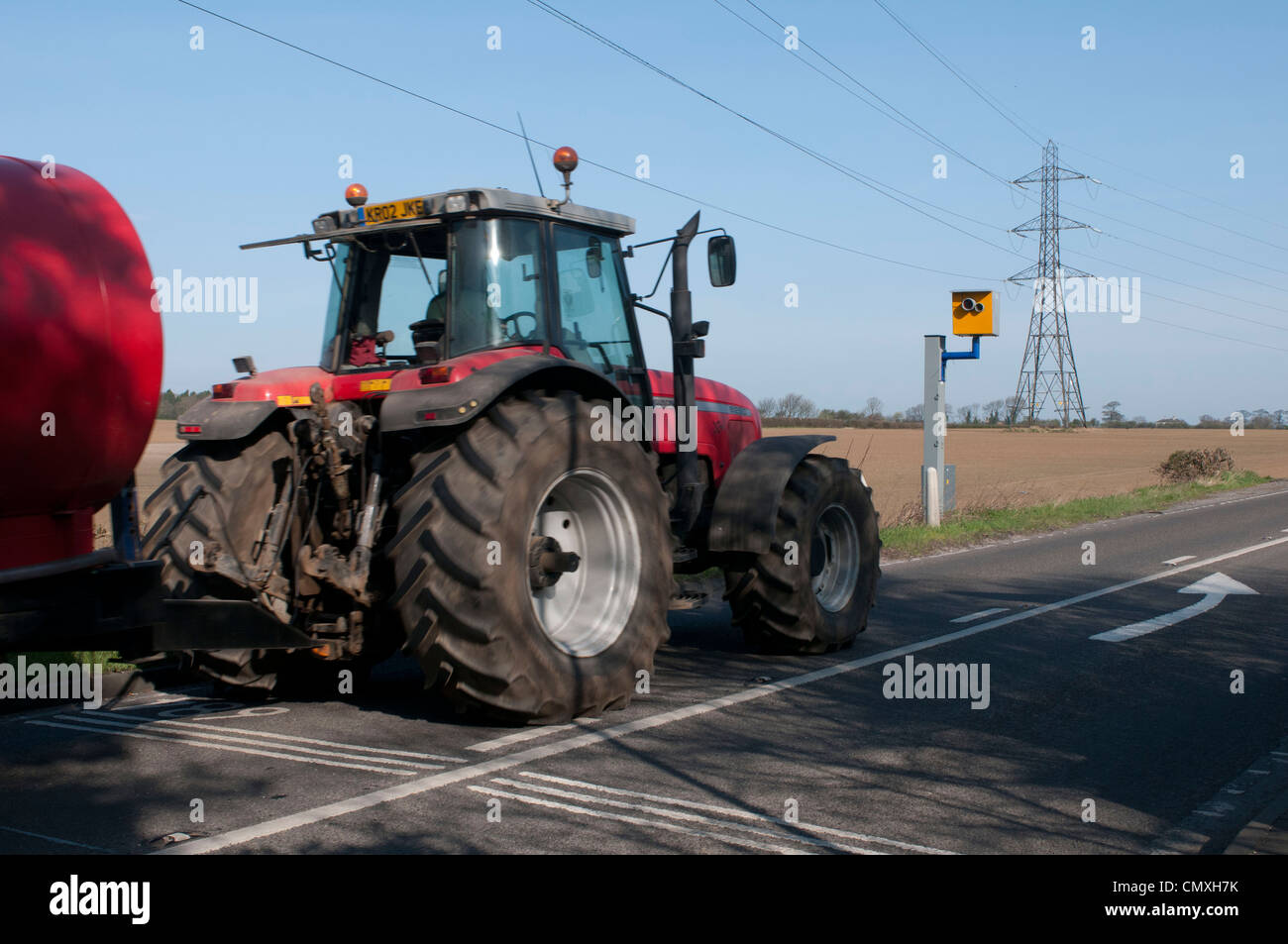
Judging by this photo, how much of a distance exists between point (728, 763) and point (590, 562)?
5.60 ft

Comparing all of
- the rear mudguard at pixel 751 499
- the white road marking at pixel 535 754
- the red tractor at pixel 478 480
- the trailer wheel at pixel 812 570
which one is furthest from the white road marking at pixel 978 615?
the rear mudguard at pixel 751 499

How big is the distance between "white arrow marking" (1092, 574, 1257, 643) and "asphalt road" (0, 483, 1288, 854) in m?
0.41

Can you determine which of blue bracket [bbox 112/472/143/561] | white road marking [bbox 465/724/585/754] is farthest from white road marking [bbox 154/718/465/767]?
blue bracket [bbox 112/472/143/561]

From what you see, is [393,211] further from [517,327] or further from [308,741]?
[308,741]

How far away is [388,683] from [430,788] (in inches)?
106

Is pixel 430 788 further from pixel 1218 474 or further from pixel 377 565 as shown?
pixel 1218 474

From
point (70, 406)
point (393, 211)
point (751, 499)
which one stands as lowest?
point (751, 499)

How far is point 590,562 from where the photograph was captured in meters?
6.77

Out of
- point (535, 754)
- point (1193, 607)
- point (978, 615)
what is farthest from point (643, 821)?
point (1193, 607)

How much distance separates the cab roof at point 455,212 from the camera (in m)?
6.52

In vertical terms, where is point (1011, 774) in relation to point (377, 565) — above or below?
below

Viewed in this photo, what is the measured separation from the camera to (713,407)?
8.79 metres
